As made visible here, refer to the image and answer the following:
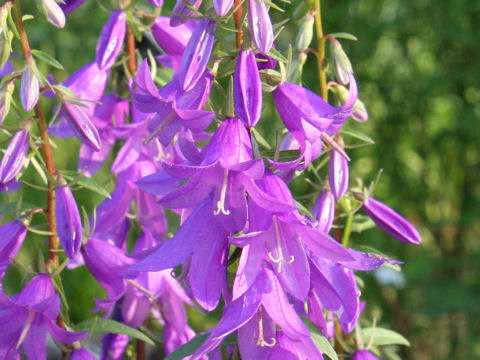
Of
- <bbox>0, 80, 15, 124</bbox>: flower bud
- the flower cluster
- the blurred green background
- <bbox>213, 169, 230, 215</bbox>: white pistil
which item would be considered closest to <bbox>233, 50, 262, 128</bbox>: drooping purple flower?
the flower cluster

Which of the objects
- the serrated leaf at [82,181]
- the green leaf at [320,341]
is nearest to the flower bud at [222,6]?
the serrated leaf at [82,181]

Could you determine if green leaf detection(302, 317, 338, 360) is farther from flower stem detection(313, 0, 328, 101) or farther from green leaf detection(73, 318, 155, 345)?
flower stem detection(313, 0, 328, 101)

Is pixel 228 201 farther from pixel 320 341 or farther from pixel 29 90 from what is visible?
pixel 29 90

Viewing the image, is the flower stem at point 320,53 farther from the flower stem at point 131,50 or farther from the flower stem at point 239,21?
the flower stem at point 131,50

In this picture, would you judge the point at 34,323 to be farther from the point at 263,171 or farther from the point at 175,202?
the point at 263,171

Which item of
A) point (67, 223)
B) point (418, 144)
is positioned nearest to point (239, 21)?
point (67, 223)

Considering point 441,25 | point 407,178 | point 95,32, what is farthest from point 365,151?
point 95,32

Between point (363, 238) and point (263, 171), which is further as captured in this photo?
point (363, 238)

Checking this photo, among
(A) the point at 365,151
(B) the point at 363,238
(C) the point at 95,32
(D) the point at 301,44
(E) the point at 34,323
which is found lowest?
(B) the point at 363,238
